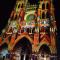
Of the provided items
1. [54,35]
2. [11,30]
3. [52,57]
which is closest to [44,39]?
[54,35]

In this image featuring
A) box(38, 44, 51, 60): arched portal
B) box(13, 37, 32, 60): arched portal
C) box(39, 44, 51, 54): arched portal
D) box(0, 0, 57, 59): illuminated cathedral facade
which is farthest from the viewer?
box(13, 37, 32, 60): arched portal

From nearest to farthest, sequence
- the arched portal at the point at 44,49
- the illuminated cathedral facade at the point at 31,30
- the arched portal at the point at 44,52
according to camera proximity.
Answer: the arched portal at the point at 44,52, the arched portal at the point at 44,49, the illuminated cathedral facade at the point at 31,30

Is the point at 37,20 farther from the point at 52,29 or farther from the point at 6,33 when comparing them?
the point at 6,33

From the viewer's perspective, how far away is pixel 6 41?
10.9 metres

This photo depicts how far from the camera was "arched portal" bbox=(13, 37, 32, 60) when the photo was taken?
10548mm

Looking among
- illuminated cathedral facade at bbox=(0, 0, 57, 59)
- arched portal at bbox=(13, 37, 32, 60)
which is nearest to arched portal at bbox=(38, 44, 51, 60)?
illuminated cathedral facade at bbox=(0, 0, 57, 59)

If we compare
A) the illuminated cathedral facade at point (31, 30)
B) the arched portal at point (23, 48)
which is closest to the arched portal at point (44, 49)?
the illuminated cathedral facade at point (31, 30)

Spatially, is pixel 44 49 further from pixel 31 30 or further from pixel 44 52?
pixel 31 30

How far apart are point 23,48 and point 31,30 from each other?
4.45 feet

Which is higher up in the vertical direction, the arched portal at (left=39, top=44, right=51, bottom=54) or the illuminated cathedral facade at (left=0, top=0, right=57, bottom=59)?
the illuminated cathedral facade at (left=0, top=0, right=57, bottom=59)

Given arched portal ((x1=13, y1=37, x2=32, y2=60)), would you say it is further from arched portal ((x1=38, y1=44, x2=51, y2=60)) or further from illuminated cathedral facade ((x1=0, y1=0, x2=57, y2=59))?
→ arched portal ((x1=38, y1=44, x2=51, y2=60))

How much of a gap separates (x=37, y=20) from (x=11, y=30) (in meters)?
1.97

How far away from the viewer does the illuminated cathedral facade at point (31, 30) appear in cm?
1030

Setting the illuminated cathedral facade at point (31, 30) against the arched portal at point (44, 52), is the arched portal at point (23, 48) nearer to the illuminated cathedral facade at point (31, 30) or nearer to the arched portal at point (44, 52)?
the illuminated cathedral facade at point (31, 30)
